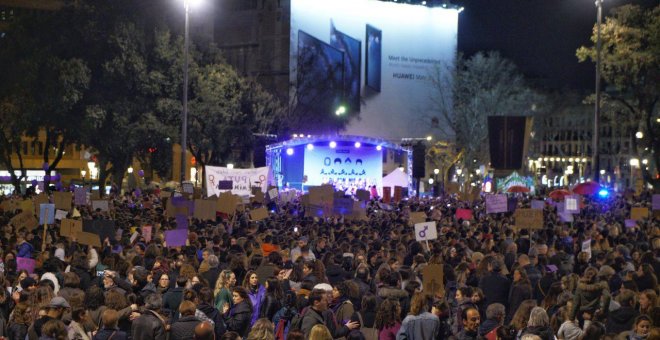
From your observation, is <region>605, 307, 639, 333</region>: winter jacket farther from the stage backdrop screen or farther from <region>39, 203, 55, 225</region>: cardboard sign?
the stage backdrop screen

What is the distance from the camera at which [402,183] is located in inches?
1741

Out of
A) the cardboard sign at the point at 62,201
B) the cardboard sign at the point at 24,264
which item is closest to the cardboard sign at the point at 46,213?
the cardboard sign at the point at 62,201

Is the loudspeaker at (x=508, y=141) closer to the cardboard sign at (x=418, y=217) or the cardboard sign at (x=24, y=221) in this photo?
the cardboard sign at (x=418, y=217)

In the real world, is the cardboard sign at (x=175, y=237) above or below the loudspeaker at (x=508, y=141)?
below

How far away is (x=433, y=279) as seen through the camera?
1173 centimetres

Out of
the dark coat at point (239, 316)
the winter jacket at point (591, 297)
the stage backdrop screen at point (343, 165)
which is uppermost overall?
the stage backdrop screen at point (343, 165)

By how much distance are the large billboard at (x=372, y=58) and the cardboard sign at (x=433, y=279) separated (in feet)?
180

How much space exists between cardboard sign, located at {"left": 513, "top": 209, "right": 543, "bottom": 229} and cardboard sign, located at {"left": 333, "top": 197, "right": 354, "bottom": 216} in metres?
5.73

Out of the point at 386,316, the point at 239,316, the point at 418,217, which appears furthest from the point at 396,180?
the point at 386,316

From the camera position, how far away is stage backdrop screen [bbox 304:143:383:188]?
46969 mm

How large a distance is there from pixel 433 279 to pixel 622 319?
2.72 meters

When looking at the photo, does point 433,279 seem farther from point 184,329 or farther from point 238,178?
point 238,178

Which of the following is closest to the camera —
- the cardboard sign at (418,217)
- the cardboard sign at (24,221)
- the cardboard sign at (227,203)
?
the cardboard sign at (24,221)

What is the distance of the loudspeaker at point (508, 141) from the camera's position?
2727 centimetres
